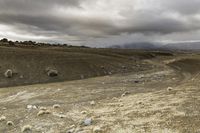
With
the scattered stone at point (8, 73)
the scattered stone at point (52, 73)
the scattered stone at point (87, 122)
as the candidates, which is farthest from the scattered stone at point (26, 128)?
the scattered stone at point (52, 73)

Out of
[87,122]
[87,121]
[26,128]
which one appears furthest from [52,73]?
[87,122]

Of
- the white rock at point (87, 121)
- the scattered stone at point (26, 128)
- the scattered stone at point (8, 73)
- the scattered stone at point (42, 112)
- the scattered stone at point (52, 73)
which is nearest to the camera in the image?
the white rock at point (87, 121)

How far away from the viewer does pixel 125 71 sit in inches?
2623

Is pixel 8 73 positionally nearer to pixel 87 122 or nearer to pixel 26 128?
pixel 26 128

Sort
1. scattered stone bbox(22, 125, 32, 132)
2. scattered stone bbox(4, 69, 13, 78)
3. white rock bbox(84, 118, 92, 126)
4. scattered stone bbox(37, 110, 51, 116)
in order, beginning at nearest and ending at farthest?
1. white rock bbox(84, 118, 92, 126)
2. scattered stone bbox(22, 125, 32, 132)
3. scattered stone bbox(37, 110, 51, 116)
4. scattered stone bbox(4, 69, 13, 78)

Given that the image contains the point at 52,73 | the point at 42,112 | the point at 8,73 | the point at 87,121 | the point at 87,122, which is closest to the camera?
the point at 87,122

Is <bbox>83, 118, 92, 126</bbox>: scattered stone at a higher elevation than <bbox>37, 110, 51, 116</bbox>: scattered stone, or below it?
higher

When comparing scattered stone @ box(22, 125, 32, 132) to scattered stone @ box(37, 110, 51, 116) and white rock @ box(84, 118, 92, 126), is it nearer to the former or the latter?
scattered stone @ box(37, 110, 51, 116)

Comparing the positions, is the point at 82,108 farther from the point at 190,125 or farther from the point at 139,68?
the point at 139,68

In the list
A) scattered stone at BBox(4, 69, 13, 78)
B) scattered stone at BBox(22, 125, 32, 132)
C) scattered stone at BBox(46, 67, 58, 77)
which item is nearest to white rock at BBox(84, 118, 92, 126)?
scattered stone at BBox(22, 125, 32, 132)

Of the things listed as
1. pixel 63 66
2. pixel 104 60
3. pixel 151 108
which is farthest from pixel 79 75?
pixel 151 108

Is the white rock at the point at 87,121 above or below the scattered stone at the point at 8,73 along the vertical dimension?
above

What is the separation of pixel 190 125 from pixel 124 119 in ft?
13.4

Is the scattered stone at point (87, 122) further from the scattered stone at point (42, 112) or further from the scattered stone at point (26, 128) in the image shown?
the scattered stone at point (42, 112)
